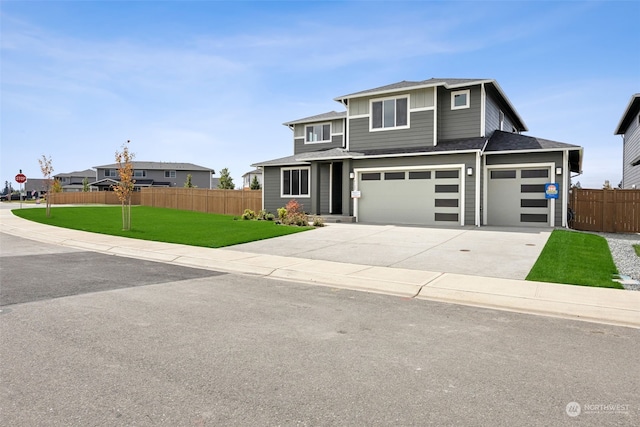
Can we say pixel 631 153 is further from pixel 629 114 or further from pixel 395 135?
pixel 395 135

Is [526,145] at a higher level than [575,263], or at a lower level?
higher

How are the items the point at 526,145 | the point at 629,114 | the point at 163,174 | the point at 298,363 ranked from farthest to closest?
the point at 163,174 < the point at 629,114 < the point at 526,145 < the point at 298,363

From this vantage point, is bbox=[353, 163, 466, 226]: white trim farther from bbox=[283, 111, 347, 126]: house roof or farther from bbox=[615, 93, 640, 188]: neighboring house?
bbox=[615, 93, 640, 188]: neighboring house

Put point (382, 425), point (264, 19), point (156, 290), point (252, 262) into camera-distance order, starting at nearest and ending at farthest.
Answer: point (382, 425) < point (156, 290) < point (252, 262) < point (264, 19)

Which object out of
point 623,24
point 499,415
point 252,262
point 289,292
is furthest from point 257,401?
point 623,24

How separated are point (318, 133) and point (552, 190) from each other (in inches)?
599

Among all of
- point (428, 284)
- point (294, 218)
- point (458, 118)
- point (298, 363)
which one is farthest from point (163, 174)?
point (298, 363)

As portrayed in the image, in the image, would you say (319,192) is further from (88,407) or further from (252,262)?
(88,407)

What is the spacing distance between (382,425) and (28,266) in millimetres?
10172

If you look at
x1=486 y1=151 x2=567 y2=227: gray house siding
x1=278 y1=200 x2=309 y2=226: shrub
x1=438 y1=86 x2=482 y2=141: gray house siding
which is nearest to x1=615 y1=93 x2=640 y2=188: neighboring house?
x1=486 y1=151 x2=567 y2=227: gray house siding

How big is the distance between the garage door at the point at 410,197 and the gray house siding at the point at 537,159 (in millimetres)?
2044

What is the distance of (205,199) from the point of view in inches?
1244

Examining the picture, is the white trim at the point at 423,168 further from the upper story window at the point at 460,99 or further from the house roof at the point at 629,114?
the house roof at the point at 629,114

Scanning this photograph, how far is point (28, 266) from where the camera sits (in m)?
9.58
